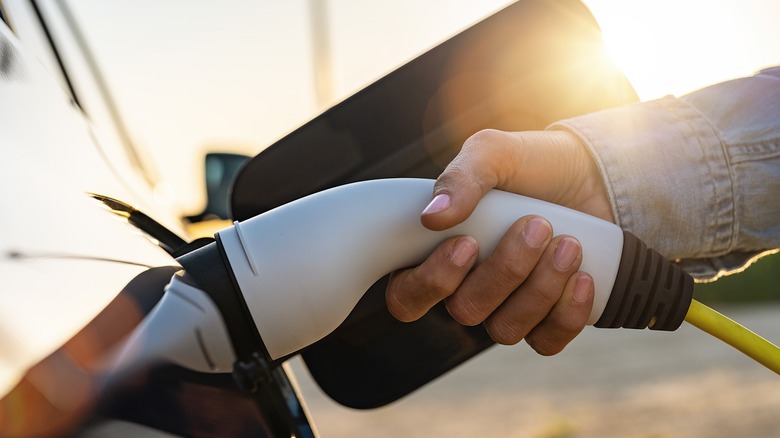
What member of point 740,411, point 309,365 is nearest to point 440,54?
point 309,365

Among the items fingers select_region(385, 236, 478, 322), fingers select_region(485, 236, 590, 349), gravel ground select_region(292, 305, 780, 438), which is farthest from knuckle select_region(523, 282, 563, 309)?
gravel ground select_region(292, 305, 780, 438)

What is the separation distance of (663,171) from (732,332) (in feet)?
0.93

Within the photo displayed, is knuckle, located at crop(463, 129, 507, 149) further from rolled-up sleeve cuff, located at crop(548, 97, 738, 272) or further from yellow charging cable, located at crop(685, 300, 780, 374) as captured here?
yellow charging cable, located at crop(685, 300, 780, 374)

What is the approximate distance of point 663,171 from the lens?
1.19m

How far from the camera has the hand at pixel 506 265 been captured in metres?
0.94

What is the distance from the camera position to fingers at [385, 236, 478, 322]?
94cm

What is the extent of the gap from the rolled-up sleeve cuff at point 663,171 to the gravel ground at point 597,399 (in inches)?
136

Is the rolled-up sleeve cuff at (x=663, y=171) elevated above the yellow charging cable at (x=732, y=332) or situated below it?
above

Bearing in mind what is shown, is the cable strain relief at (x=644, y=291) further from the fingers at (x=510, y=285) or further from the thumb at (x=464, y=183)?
the thumb at (x=464, y=183)

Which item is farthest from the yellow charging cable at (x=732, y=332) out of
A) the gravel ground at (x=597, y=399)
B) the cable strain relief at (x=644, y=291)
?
the gravel ground at (x=597, y=399)

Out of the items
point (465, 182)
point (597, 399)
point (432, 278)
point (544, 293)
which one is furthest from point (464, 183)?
point (597, 399)

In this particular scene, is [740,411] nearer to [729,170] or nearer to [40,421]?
[729,170]

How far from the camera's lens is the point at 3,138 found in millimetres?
585

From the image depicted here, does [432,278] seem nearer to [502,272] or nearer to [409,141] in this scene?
[502,272]
